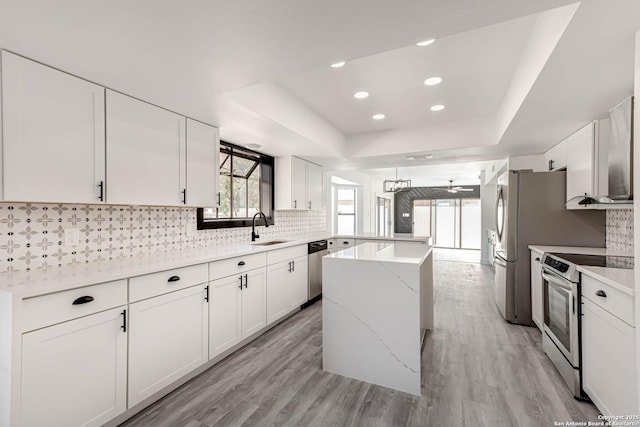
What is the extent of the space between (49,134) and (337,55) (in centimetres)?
176

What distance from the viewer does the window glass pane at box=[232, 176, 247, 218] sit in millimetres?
3712

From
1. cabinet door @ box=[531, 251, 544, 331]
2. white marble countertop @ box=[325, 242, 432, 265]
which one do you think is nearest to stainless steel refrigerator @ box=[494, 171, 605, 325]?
cabinet door @ box=[531, 251, 544, 331]

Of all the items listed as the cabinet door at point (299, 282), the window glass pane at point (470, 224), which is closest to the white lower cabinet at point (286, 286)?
the cabinet door at point (299, 282)

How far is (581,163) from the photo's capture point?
2.76 metres

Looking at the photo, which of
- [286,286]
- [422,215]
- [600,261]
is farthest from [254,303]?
[422,215]

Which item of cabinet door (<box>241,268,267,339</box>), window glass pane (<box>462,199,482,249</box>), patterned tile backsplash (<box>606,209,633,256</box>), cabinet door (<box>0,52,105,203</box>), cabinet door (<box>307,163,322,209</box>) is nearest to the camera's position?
cabinet door (<box>0,52,105,203</box>)

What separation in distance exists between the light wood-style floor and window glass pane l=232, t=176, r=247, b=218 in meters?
1.59

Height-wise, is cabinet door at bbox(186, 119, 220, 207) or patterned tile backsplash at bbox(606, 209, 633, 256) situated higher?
cabinet door at bbox(186, 119, 220, 207)

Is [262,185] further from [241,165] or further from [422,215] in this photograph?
[422,215]

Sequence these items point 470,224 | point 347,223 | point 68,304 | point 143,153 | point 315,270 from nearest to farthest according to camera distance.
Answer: point 68,304 → point 143,153 → point 315,270 → point 347,223 → point 470,224

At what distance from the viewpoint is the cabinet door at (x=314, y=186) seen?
479cm

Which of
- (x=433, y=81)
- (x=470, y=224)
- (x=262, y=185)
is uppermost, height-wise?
(x=433, y=81)

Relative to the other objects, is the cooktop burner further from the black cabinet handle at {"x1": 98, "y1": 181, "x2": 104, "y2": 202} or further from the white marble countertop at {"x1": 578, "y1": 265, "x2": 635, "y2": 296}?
the black cabinet handle at {"x1": 98, "y1": 181, "x2": 104, "y2": 202}

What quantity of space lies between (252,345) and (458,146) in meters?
3.42
